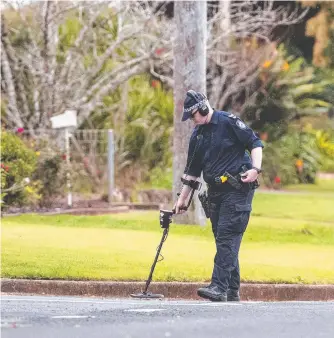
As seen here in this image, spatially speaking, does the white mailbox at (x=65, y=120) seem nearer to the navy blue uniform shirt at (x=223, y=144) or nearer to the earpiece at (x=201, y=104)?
the navy blue uniform shirt at (x=223, y=144)

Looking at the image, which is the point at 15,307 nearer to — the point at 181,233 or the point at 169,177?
the point at 181,233

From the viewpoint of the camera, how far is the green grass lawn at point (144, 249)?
11.9m

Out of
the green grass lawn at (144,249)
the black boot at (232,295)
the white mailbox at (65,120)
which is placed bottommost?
the green grass lawn at (144,249)

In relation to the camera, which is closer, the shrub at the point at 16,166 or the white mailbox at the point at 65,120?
the shrub at the point at 16,166

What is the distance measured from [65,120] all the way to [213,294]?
12.5m

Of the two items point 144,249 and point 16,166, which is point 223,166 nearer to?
point 144,249

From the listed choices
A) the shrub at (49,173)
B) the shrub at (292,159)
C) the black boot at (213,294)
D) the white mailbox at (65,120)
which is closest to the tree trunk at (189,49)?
the shrub at (49,173)

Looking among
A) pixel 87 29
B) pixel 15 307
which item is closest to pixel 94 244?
pixel 15 307

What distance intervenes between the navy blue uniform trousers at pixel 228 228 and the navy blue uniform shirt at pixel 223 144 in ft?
0.71

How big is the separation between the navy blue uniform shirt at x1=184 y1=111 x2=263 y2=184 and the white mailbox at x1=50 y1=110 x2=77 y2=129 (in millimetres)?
12020

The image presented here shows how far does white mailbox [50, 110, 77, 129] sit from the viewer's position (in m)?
22.0

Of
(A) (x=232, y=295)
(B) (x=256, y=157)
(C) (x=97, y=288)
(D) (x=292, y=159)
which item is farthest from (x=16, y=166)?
(D) (x=292, y=159)

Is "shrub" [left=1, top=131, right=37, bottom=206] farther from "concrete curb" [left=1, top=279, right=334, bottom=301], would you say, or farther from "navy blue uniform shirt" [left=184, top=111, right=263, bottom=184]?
"navy blue uniform shirt" [left=184, top=111, right=263, bottom=184]

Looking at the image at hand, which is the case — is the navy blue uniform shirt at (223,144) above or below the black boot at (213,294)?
above
